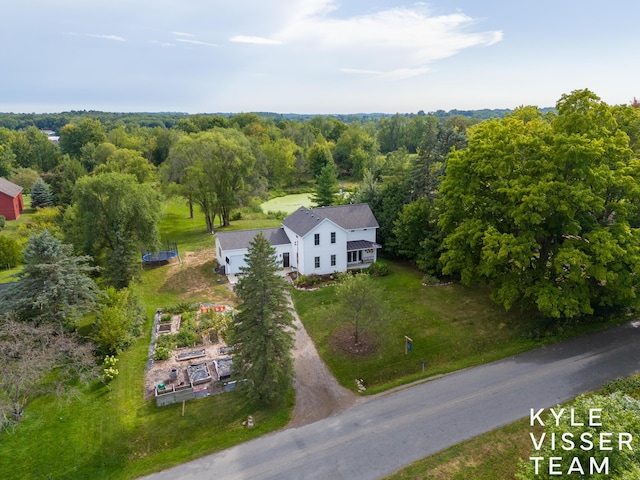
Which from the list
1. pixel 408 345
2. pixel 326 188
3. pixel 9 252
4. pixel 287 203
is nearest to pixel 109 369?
pixel 408 345

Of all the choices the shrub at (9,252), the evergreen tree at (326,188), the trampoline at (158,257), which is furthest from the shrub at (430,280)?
the shrub at (9,252)

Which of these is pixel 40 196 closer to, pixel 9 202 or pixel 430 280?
pixel 9 202

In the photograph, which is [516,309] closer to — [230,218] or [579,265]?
[579,265]

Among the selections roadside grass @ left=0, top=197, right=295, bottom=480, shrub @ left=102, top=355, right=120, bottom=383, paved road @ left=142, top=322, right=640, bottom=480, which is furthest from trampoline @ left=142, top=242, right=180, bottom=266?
paved road @ left=142, top=322, right=640, bottom=480

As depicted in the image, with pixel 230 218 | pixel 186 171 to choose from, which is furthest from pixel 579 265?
pixel 230 218

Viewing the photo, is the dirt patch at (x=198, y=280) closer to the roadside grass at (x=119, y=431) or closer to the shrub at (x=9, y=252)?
the roadside grass at (x=119, y=431)

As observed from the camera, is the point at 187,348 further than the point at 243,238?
No

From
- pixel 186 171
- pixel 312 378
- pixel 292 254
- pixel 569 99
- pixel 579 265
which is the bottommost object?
pixel 312 378
